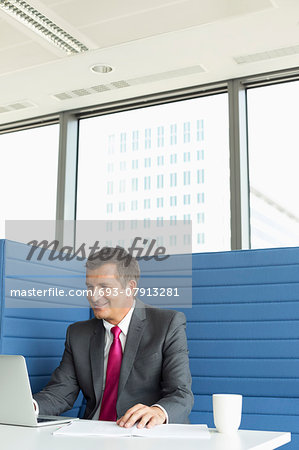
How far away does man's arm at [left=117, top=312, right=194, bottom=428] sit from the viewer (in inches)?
51.4

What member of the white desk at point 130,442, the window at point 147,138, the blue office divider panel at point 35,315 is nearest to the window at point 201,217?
the window at point 147,138

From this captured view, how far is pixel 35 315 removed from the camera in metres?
2.03

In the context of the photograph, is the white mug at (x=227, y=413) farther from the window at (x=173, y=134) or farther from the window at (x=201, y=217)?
the window at (x=173, y=134)

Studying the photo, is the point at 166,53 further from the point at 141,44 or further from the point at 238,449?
the point at 238,449

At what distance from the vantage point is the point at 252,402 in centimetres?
197

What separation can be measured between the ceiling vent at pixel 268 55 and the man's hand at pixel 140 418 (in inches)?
106

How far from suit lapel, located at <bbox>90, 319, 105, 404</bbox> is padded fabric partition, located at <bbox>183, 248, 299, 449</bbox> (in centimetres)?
36

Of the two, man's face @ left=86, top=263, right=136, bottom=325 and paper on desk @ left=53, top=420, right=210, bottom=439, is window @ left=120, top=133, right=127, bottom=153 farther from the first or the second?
paper on desk @ left=53, top=420, right=210, bottom=439

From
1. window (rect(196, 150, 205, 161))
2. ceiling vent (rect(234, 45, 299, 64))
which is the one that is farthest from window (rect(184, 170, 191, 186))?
ceiling vent (rect(234, 45, 299, 64))

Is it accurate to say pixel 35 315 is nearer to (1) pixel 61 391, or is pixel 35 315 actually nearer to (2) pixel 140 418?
(1) pixel 61 391

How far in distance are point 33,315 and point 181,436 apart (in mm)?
982

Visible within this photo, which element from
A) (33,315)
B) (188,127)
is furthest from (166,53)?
(33,315)

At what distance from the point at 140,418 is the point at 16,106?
3.45 m

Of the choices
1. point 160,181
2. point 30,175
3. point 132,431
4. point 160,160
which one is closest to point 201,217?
point 160,181
